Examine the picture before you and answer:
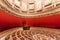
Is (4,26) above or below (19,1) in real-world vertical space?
below

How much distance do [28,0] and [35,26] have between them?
306mm

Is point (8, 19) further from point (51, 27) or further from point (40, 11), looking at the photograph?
point (51, 27)

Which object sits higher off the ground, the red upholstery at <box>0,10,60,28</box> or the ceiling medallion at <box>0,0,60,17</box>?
the ceiling medallion at <box>0,0,60,17</box>

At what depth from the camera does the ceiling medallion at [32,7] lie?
101 cm

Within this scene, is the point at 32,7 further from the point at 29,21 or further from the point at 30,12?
the point at 29,21

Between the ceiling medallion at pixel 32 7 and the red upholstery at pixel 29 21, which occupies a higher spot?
the ceiling medallion at pixel 32 7

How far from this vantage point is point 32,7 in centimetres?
109

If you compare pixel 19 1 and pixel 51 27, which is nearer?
pixel 19 1

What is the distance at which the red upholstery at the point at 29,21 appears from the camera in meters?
1.00

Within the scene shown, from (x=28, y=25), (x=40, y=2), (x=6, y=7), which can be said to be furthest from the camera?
(x=28, y=25)

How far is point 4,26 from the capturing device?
1005 millimetres

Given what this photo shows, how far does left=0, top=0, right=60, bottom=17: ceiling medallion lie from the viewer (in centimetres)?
101

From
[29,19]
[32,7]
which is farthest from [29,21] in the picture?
[32,7]

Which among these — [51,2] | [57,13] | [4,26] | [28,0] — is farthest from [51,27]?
[4,26]
